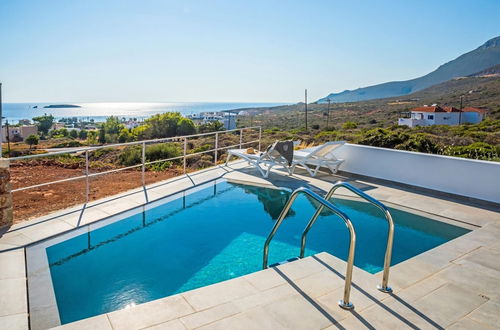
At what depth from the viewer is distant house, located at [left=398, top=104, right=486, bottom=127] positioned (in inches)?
1193

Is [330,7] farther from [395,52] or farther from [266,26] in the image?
[395,52]

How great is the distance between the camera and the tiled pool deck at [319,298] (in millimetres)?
2260

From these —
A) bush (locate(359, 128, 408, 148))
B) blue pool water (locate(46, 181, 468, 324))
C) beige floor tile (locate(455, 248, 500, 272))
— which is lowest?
blue pool water (locate(46, 181, 468, 324))

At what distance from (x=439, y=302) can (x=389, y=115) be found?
39708 millimetres

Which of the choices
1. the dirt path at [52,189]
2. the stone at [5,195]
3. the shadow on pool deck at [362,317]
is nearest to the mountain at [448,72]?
the dirt path at [52,189]

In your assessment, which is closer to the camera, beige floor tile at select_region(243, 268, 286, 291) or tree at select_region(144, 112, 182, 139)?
beige floor tile at select_region(243, 268, 286, 291)

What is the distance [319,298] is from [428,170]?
4.54m

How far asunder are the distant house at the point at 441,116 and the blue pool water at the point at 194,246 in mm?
28042

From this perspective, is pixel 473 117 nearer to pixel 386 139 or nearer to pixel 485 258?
pixel 386 139

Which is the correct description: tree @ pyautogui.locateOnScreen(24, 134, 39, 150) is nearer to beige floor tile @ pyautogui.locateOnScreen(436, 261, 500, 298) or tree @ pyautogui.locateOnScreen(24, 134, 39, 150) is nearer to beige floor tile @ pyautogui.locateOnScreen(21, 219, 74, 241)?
beige floor tile @ pyautogui.locateOnScreen(21, 219, 74, 241)

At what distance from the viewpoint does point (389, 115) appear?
39156 mm

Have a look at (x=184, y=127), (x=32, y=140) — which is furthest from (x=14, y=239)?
(x=32, y=140)

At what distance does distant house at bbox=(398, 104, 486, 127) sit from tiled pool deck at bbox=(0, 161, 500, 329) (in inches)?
1153

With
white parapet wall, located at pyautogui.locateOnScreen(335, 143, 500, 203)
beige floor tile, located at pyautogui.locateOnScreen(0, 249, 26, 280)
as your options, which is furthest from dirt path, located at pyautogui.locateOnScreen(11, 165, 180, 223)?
white parapet wall, located at pyautogui.locateOnScreen(335, 143, 500, 203)
